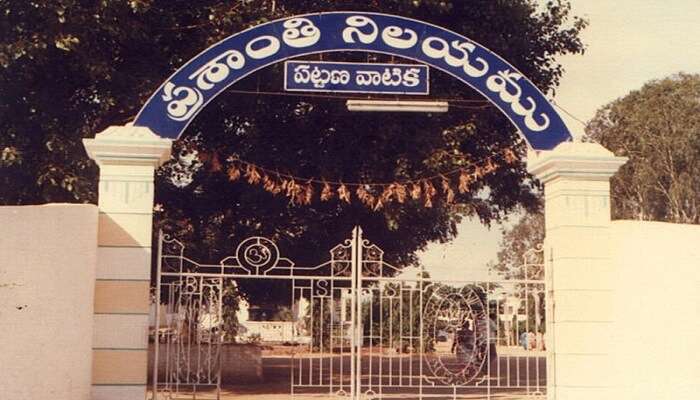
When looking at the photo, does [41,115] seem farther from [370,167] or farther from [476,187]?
[476,187]

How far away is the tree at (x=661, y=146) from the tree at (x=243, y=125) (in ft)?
50.8

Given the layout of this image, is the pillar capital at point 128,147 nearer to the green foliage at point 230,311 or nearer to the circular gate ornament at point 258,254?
the circular gate ornament at point 258,254

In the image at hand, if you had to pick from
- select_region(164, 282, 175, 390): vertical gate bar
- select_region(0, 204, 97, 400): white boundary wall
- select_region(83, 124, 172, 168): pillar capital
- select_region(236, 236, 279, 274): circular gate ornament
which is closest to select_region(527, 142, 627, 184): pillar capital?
select_region(236, 236, 279, 274): circular gate ornament

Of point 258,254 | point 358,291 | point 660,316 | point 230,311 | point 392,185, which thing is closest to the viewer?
point 660,316

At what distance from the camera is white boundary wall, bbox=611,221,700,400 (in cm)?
943

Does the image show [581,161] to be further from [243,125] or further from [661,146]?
[661,146]

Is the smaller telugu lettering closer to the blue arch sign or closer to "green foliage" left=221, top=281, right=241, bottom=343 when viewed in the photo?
the blue arch sign

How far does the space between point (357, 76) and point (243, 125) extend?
228 inches

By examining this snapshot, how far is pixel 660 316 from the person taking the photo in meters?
9.45

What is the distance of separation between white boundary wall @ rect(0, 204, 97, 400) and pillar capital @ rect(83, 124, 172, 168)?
0.61 metres

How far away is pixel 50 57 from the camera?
12820 millimetres

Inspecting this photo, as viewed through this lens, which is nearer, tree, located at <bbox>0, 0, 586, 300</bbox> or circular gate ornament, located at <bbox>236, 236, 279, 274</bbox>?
circular gate ornament, located at <bbox>236, 236, 279, 274</bbox>

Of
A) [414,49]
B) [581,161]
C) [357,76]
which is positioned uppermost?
[414,49]

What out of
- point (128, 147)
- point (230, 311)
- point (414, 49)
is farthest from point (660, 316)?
point (230, 311)
